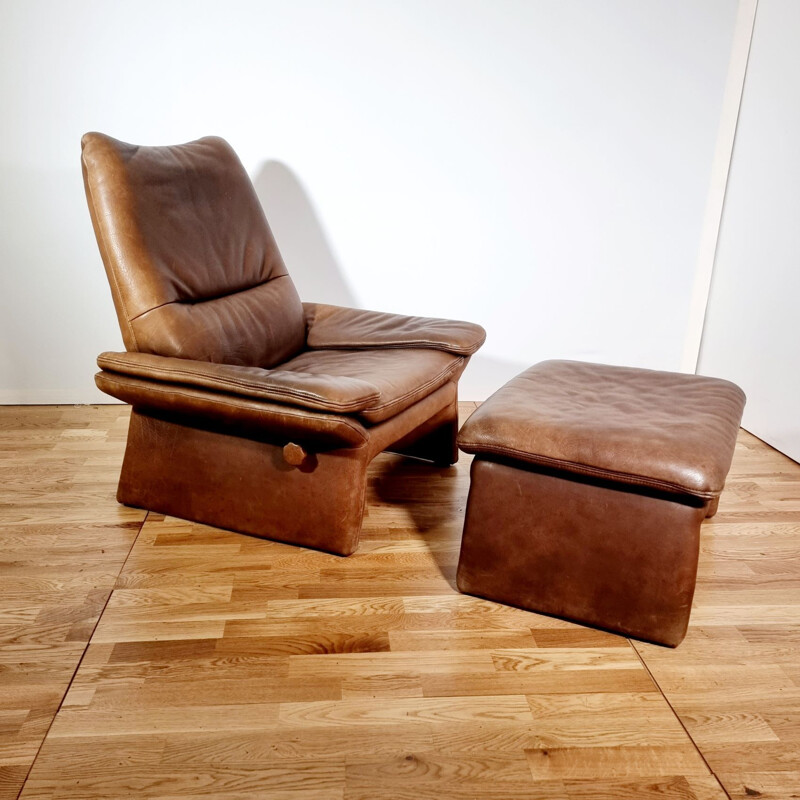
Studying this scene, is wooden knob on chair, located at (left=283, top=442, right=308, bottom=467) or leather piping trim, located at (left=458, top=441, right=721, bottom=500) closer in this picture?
leather piping trim, located at (left=458, top=441, right=721, bottom=500)

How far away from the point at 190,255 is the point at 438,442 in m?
1.00

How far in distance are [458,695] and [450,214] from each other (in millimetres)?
1996

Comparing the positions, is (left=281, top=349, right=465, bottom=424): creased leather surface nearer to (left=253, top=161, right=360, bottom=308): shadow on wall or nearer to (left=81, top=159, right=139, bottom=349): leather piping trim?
(left=81, top=159, right=139, bottom=349): leather piping trim

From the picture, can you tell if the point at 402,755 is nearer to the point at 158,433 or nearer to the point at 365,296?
the point at 158,433

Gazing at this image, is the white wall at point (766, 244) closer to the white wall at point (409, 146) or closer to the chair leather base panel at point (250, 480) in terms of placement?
the white wall at point (409, 146)

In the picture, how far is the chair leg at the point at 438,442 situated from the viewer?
7.90 feet

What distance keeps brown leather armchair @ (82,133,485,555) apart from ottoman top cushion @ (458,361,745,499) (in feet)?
1.07

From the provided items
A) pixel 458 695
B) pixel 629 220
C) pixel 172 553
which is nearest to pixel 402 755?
pixel 458 695

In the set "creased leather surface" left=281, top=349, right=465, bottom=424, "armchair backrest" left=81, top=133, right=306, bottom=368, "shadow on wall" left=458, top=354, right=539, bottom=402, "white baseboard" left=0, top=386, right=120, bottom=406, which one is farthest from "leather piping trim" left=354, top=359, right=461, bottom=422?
→ "white baseboard" left=0, top=386, right=120, bottom=406

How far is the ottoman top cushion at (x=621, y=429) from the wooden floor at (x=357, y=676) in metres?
0.40

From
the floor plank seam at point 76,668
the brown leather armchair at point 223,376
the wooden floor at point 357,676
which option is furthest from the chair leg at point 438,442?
the floor plank seam at point 76,668

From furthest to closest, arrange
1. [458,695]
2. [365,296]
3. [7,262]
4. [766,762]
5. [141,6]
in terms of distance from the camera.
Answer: [365,296] → [7,262] → [141,6] → [458,695] → [766,762]

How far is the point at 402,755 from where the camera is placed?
131 centimetres

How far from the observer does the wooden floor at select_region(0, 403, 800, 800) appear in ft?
4.16
